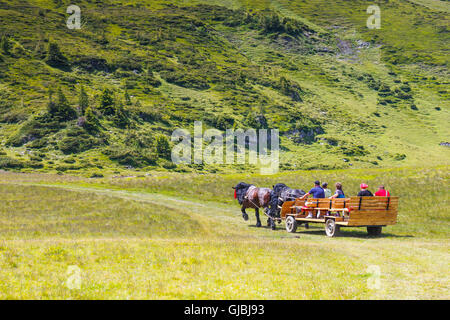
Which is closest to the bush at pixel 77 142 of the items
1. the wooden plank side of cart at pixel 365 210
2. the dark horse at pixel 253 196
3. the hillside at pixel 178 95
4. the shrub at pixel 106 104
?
the hillside at pixel 178 95

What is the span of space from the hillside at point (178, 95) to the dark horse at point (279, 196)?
5750 cm

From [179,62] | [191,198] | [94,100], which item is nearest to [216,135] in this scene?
[94,100]

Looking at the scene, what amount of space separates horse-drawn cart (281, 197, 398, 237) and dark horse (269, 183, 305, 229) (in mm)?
965

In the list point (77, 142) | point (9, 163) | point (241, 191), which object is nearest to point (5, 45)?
point (77, 142)

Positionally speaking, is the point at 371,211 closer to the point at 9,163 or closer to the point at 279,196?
the point at 279,196

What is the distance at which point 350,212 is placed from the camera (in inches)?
691

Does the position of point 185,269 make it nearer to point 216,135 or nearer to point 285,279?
point 285,279

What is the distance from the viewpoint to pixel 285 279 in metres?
10.2

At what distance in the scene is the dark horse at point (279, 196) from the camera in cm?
2194

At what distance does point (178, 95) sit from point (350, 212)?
11155 centimetres

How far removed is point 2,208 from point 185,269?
22.0 metres

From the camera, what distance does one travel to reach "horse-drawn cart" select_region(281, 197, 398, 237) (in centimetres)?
1775

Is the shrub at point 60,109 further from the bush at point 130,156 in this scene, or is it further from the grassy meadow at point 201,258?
the grassy meadow at point 201,258

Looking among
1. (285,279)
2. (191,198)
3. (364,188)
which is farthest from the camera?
(191,198)
